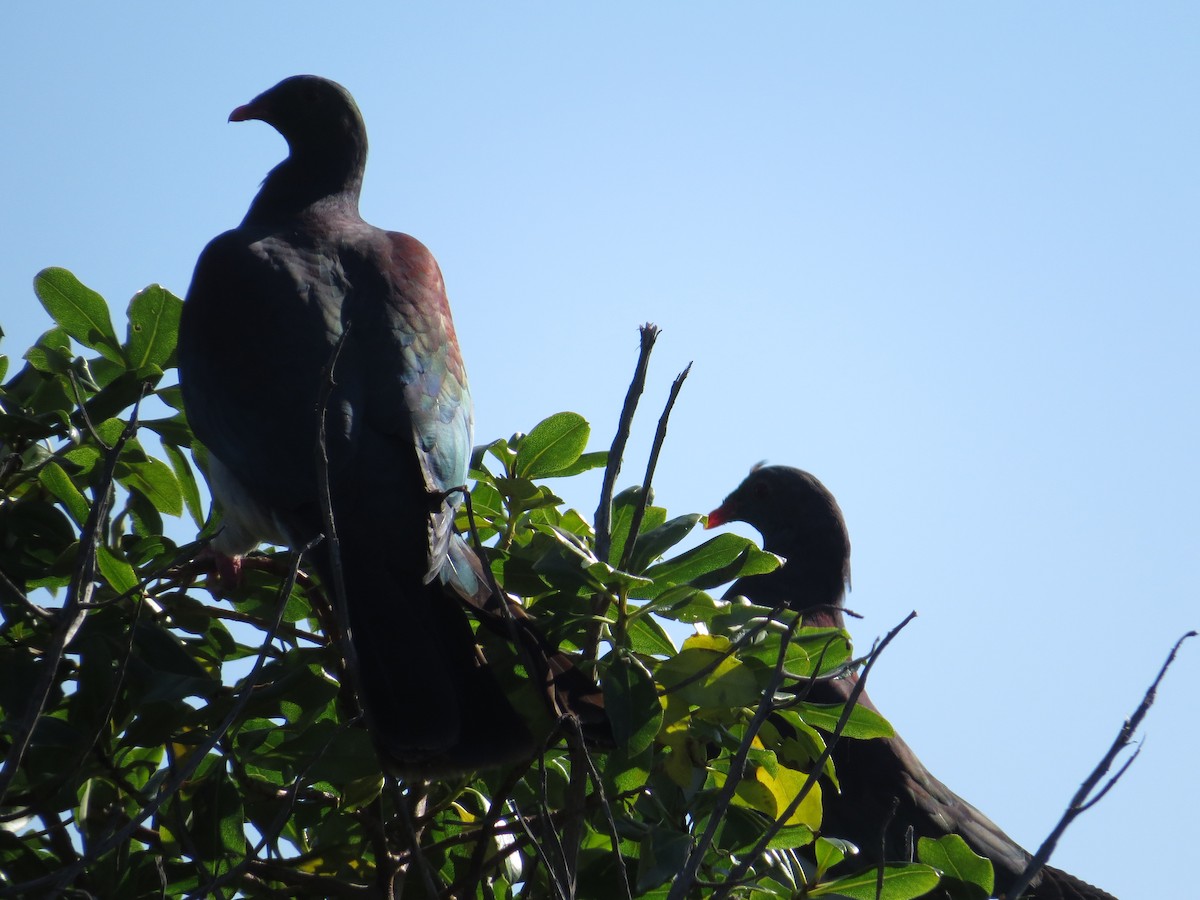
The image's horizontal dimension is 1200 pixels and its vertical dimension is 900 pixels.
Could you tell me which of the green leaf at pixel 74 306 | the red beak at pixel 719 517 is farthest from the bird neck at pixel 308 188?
the red beak at pixel 719 517

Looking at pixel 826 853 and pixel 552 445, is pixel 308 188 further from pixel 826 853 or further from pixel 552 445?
pixel 826 853

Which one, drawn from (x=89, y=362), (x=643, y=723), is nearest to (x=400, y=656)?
(x=643, y=723)

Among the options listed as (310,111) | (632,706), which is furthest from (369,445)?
(310,111)

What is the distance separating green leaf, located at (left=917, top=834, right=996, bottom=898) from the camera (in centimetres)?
251

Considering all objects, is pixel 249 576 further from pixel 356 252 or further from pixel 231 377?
pixel 356 252

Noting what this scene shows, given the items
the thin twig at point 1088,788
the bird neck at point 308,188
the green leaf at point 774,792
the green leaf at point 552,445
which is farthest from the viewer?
the bird neck at point 308,188

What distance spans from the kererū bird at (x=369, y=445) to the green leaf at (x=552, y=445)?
15cm

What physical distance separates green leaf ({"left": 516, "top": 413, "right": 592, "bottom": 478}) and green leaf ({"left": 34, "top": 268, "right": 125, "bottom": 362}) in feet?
3.12

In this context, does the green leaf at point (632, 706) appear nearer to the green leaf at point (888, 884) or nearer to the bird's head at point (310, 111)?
the green leaf at point (888, 884)

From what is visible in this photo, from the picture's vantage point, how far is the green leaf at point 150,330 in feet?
10.0

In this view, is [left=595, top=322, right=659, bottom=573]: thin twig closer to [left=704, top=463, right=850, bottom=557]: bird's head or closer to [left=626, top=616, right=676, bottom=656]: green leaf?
[left=626, top=616, right=676, bottom=656]: green leaf

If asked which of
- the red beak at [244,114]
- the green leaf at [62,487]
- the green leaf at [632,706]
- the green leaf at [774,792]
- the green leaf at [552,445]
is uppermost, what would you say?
Result: the red beak at [244,114]

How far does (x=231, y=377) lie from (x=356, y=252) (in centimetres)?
59

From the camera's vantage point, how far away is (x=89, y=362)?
295cm
